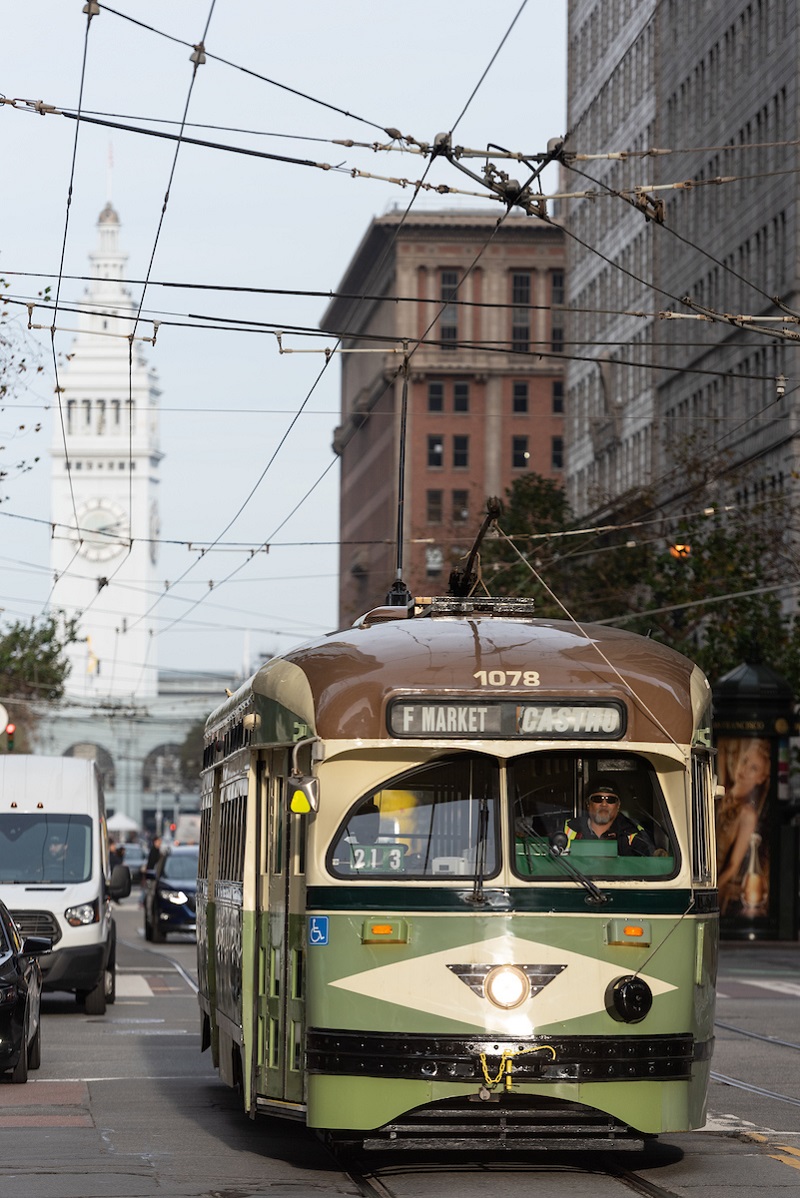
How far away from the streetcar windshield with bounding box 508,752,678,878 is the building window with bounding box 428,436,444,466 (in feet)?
341

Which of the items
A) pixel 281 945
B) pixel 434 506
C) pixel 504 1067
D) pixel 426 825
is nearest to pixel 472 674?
pixel 426 825

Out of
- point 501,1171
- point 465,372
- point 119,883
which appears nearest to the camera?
point 501,1171

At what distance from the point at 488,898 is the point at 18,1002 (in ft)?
17.7

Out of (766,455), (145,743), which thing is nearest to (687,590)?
(766,455)

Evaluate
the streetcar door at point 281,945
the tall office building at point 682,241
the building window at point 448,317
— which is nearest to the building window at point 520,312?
the building window at point 448,317

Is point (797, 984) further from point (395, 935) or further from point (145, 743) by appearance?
point (145, 743)

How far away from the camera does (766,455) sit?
5438cm

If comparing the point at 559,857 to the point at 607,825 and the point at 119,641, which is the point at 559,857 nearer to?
the point at 607,825

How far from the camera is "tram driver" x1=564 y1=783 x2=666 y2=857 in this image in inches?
449

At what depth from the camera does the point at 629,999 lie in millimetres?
11086

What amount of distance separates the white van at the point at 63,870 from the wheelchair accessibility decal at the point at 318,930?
1140 centimetres

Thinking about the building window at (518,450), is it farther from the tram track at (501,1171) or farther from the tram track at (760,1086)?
the tram track at (501,1171)

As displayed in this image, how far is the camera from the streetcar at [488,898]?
1097 cm

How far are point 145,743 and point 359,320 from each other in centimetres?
5269
